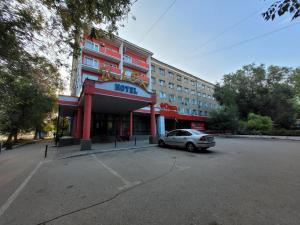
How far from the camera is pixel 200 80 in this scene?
42094 mm

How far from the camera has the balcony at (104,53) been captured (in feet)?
66.7

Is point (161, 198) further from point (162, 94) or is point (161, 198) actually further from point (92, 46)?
point (162, 94)

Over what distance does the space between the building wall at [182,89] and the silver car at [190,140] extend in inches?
751

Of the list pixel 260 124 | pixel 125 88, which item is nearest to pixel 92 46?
pixel 125 88

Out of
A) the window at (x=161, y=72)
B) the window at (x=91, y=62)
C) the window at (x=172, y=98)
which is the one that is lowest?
the window at (x=172, y=98)

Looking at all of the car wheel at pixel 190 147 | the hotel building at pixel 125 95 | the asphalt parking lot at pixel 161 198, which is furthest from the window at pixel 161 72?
the asphalt parking lot at pixel 161 198

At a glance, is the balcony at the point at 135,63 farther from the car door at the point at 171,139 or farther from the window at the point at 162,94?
the car door at the point at 171,139

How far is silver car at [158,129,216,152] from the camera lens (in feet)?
31.4

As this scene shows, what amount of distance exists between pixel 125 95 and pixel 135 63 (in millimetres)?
14755

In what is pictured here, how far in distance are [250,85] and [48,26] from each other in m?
39.2

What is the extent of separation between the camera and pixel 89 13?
4.85m

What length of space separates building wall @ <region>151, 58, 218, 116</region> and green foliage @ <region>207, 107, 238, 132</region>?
748 centimetres

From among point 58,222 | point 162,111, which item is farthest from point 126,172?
point 162,111

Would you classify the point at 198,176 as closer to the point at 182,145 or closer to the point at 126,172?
the point at 126,172
